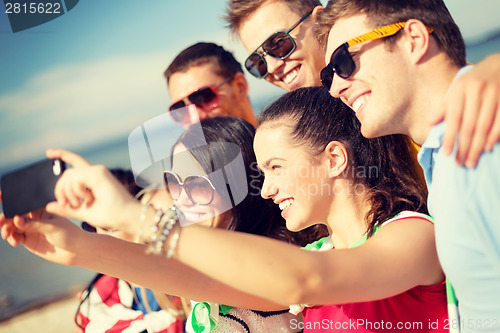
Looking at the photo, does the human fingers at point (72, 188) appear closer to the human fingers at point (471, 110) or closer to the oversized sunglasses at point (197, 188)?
the human fingers at point (471, 110)

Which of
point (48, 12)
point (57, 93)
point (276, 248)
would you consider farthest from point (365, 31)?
point (57, 93)

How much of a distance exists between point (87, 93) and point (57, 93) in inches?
73.1

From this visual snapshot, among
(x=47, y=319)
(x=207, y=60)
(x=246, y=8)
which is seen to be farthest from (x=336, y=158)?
(x=47, y=319)

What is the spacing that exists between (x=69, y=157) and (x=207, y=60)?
2.96 meters

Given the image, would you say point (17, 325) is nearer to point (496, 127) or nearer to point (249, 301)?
point (249, 301)

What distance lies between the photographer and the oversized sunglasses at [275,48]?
3.46 metres

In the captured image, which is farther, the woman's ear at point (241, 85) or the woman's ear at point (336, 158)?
the woman's ear at point (241, 85)

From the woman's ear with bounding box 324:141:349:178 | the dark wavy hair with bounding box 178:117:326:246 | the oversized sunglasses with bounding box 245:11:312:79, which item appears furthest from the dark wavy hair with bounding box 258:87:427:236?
the oversized sunglasses with bounding box 245:11:312:79

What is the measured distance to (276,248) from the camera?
4.65ft

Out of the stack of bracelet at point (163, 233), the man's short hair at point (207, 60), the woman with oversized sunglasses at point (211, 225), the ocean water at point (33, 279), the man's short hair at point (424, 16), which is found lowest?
the ocean water at point (33, 279)

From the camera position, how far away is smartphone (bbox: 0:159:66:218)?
1.44 metres

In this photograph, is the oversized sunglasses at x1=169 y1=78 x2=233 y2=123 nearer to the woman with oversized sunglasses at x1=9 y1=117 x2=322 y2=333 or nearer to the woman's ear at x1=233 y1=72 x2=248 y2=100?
A: the woman's ear at x1=233 y1=72 x2=248 y2=100

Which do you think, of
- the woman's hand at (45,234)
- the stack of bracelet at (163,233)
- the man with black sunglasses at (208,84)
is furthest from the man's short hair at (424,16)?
the man with black sunglasses at (208,84)

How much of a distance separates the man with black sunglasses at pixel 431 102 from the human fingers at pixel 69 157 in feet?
3.25
